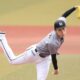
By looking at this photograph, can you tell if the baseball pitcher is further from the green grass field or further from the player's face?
the green grass field

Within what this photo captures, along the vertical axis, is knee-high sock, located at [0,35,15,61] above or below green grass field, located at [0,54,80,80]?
above

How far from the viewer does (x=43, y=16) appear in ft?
34.5

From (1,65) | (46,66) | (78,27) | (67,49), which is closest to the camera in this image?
(46,66)

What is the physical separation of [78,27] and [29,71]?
3.33 meters

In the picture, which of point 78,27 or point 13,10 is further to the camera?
point 13,10

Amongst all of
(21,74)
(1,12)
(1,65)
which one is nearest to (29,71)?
(21,74)

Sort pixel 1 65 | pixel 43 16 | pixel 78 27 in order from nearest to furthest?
pixel 1 65 → pixel 78 27 → pixel 43 16

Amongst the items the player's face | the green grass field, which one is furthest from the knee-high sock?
the player's face

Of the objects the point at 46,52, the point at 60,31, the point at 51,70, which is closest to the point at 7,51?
the point at 46,52

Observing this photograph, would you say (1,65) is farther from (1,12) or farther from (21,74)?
(1,12)

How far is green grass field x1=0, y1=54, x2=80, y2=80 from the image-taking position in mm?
6652

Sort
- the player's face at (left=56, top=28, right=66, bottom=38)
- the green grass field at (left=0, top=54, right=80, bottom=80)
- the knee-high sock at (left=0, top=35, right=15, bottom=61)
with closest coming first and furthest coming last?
1. the player's face at (left=56, top=28, right=66, bottom=38)
2. the knee-high sock at (left=0, top=35, right=15, bottom=61)
3. the green grass field at (left=0, top=54, right=80, bottom=80)

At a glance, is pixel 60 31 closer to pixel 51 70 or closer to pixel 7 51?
pixel 7 51

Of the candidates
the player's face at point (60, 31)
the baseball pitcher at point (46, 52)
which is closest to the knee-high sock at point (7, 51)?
the baseball pitcher at point (46, 52)
